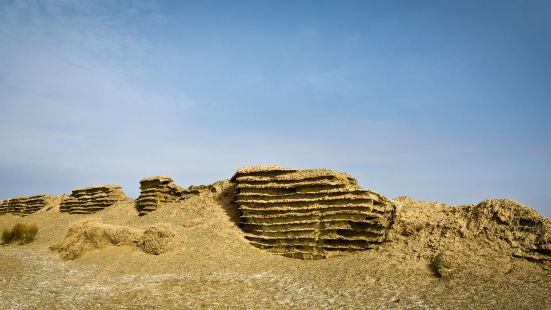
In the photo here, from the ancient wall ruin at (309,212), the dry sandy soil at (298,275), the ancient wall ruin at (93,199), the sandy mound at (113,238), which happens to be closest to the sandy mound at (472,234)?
the dry sandy soil at (298,275)

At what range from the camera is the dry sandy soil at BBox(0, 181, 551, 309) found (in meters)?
10.5

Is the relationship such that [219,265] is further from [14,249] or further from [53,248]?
[14,249]

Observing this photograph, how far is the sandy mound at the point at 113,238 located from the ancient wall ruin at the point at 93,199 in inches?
441

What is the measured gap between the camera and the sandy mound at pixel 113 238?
16.7 meters

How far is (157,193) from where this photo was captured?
85.0 ft

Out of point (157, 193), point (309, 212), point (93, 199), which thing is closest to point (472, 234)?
point (309, 212)

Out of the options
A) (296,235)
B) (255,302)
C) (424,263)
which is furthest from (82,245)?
(424,263)

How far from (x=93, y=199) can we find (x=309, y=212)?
21.2 metres

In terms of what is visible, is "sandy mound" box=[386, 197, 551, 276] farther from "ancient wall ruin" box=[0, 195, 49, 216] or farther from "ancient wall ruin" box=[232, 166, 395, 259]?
"ancient wall ruin" box=[0, 195, 49, 216]

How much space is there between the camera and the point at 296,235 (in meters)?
15.8

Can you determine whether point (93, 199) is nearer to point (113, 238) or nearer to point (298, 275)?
point (113, 238)

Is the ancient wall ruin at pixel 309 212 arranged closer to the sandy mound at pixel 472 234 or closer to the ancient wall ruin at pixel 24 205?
the sandy mound at pixel 472 234

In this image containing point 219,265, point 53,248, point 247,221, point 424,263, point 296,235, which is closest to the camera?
point 424,263

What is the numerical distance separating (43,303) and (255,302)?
5.56m
